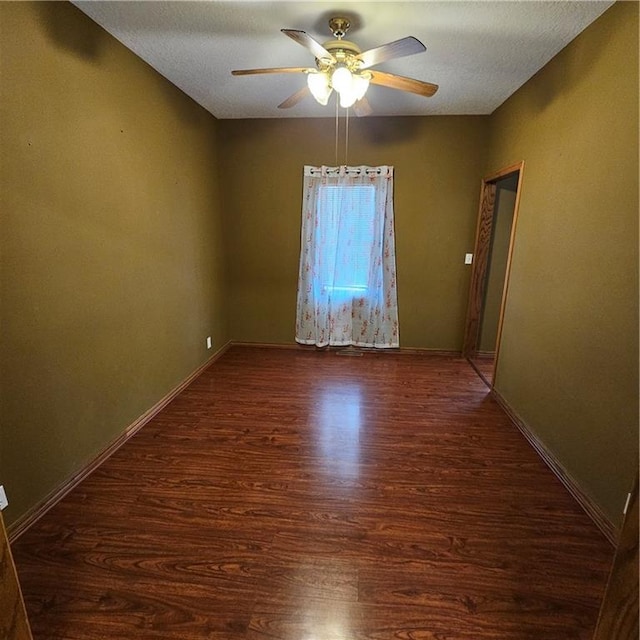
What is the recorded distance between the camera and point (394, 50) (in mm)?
1649

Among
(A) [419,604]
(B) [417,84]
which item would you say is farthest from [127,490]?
(B) [417,84]

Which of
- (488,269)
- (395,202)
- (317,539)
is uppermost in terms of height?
(395,202)

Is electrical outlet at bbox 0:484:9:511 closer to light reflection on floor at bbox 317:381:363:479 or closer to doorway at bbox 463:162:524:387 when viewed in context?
light reflection on floor at bbox 317:381:363:479

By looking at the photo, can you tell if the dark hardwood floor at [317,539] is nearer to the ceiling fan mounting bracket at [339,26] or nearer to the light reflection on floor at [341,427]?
the light reflection on floor at [341,427]

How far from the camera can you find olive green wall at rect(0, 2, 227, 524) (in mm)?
1574

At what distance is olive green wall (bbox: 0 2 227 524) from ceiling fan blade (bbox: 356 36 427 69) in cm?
153

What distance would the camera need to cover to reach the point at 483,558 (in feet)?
5.07

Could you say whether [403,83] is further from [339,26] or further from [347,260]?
[347,260]

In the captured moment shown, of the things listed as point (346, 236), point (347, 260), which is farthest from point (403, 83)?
point (347, 260)

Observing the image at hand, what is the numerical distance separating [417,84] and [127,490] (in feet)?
9.24

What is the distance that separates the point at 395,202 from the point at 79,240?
291 cm

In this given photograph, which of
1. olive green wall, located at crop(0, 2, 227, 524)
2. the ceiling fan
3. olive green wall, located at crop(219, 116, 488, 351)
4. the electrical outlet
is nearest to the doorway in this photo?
olive green wall, located at crop(219, 116, 488, 351)

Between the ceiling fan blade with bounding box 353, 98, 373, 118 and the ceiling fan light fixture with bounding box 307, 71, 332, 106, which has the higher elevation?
the ceiling fan blade with bounding box 353, 98, 373, 118

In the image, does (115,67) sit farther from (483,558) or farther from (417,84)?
(483,558)
